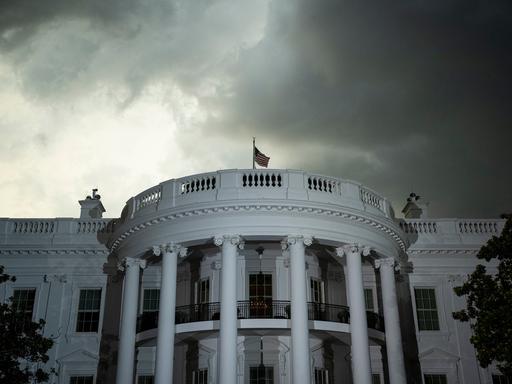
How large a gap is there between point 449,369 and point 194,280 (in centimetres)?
1193

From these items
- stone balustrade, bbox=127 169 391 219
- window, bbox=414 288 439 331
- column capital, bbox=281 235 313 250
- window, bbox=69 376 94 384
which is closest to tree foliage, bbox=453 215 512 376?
column capital, bbox=281 235 313 250

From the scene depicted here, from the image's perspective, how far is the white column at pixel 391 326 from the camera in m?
22.3

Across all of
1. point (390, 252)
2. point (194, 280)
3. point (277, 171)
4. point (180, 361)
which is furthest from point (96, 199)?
point (390, 252)

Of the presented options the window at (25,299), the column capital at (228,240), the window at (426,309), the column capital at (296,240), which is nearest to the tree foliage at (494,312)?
the column capital at (296,240)

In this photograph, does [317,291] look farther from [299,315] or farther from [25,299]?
[25,299]

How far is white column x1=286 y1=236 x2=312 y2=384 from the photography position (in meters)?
19.4

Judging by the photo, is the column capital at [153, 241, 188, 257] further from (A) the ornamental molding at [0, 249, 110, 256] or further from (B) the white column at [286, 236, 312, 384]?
(A) the ornamental molding at [0, 249, 110, 256]

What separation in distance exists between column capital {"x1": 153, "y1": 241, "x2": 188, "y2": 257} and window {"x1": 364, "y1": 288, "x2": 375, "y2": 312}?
9327 mm

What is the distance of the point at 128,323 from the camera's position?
74.4 ft

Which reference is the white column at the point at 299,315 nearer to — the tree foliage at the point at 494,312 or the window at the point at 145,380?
the tree foliage at the point at 494,312

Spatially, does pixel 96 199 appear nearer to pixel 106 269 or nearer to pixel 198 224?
pixel 106 269

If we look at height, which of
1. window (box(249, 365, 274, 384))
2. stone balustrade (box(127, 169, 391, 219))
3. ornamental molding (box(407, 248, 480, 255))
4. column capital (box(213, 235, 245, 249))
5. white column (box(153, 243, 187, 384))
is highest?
stone balustrade (box(127, 169, 391, 219))

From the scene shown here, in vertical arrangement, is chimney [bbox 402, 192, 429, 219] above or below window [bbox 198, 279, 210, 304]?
above

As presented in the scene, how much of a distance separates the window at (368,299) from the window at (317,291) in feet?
8.35
